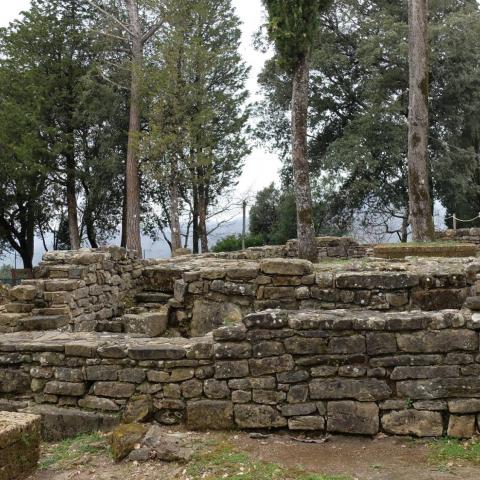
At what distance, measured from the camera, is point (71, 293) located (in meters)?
8.50

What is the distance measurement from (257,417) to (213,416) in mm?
412

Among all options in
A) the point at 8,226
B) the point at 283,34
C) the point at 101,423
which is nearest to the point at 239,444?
the point at 101,423

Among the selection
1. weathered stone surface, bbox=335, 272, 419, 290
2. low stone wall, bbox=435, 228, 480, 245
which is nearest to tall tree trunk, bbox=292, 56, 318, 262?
weathered stone surface, bbox=335, 272, 419, 290

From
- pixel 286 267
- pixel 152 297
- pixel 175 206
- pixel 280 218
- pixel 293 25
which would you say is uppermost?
pixel 293 25

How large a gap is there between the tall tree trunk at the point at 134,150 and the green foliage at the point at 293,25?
9972mm

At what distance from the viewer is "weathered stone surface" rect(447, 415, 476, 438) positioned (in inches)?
179

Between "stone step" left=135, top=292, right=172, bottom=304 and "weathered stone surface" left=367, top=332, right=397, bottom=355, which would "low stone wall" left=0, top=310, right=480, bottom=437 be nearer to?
"weathered stone surface" left=367, top=332, right=397, bottom=355

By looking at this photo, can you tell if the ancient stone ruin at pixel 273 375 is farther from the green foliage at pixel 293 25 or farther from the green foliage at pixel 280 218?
the green foliage at pixel 280 218

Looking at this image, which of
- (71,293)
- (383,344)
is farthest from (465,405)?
(71,293)

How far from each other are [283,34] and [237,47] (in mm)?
13098

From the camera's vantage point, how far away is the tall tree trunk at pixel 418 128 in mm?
16344

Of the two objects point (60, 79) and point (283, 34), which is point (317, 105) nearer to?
point (60, 79)

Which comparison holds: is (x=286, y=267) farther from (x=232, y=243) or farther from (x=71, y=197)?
(x=71, y=197)

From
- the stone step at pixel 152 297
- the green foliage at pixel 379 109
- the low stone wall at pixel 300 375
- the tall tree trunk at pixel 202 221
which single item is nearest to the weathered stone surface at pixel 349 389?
the low stone wall at pixel 300 375
